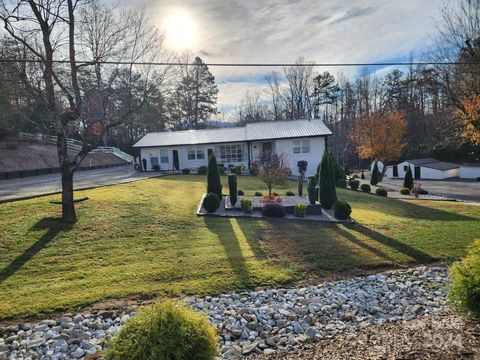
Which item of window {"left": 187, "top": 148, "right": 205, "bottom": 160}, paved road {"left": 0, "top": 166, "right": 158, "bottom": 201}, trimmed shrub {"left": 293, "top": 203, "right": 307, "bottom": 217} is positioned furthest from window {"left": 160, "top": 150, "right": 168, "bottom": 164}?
trimmed shrub {"left": 293, "top": 203, "right": 307, "bottom": 217}

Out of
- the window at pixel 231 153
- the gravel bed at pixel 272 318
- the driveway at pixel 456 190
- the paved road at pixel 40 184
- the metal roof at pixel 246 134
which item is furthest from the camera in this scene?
the window at pixel 231 153

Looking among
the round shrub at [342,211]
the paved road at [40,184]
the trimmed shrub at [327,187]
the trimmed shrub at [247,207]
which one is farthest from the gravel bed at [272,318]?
the paved road at [40,184]

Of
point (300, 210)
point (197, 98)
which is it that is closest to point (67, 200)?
point (300, 210)

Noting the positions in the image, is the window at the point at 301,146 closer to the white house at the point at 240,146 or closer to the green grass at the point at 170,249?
the white house at the point at 240,146

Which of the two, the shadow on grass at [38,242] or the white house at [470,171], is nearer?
the shadow on grass at [38,242]

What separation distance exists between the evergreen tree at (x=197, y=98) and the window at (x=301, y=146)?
24.5 meters

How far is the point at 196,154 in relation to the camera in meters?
28.8

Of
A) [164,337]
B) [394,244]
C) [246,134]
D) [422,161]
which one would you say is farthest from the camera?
[422,161]

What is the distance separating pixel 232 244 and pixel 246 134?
20.9m

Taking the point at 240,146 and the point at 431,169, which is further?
the point at 431,169

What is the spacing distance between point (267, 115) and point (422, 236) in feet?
145

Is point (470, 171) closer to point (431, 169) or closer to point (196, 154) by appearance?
point (431, 169)

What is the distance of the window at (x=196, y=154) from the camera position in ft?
94.1

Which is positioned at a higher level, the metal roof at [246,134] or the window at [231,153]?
the metal roof at [246,134]
